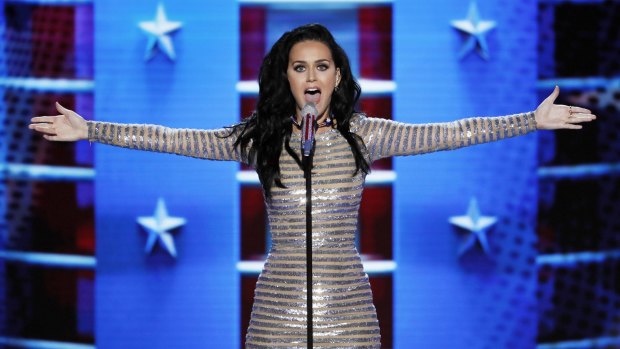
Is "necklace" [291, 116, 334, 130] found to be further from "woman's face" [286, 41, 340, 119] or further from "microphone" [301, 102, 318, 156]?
"microphone" [301, 102, 318, 156]

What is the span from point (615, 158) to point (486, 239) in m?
0.61

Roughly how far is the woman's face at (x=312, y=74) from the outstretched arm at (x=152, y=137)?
8.5 inches

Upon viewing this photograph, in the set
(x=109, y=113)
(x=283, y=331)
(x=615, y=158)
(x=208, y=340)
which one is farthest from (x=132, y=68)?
(x=615, y=158)

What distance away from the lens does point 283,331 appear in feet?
6.61

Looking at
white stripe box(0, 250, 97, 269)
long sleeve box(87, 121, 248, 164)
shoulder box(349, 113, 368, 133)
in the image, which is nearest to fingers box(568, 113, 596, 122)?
shoulder box(349, 113, 368, 133)

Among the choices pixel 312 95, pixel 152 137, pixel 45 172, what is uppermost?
pixel 312 95

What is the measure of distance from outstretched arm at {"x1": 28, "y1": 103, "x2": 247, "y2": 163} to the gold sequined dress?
191 mm

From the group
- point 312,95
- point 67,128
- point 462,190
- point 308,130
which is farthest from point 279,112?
point 462,190

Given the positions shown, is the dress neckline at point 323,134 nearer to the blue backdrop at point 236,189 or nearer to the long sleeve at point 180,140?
the long sleeve at point 180,140

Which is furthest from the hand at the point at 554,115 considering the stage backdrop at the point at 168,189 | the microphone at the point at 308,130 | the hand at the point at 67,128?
the stage backdrop at the point at 168,189

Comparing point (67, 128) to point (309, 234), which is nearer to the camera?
point (309, 234)

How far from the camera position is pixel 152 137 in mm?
2164

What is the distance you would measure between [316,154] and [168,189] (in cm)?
139

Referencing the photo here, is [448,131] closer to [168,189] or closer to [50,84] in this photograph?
[168,189]
